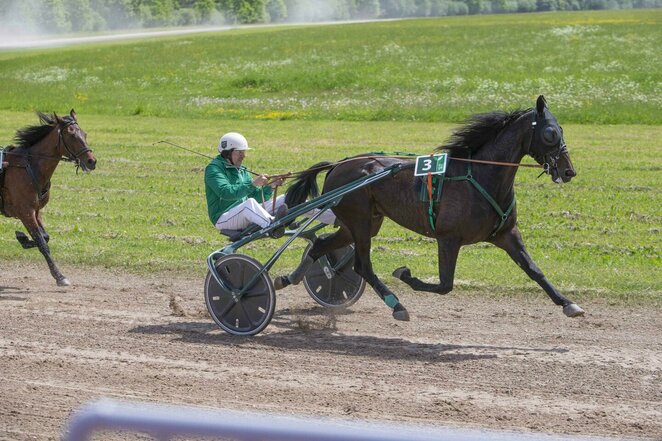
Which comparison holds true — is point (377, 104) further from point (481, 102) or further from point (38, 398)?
point (38, 398)

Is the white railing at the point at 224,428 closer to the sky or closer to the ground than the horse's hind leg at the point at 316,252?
closer to the sky

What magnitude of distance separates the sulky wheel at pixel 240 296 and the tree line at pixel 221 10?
57.9 metres

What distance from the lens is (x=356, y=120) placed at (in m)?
29.1

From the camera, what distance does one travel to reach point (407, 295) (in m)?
10.6

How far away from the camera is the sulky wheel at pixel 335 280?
9.96 metres

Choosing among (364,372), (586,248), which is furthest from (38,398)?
(586,248)

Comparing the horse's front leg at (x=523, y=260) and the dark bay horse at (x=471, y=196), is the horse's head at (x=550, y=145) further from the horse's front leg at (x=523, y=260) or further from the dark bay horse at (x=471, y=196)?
the horse's front leg at (x=523, y=260)

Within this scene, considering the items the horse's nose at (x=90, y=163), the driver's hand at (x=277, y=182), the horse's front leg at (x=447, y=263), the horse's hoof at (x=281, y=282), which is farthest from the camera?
Result: the horse's nose at (x=90, y=163)

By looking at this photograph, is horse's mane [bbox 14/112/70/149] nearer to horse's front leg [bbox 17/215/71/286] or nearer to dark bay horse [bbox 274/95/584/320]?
horse's front leg [bbox 17/215/71/286]

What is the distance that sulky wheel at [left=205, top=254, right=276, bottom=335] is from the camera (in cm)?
887

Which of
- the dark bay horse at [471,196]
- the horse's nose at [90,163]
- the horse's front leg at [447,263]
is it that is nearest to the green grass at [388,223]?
the horse's nose at [90,163]

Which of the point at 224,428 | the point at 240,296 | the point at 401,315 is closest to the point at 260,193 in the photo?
the point at 240,296

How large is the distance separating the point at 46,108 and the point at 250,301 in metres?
25.1

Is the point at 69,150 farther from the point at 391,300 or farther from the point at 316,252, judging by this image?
the point at 391,300
